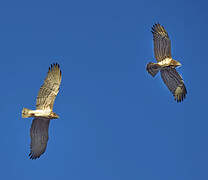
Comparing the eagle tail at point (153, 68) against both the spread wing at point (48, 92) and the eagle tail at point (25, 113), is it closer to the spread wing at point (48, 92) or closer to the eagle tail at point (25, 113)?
the spread wing at point (48, 92)

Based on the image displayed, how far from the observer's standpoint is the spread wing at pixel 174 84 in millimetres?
17969

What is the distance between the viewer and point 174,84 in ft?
59.5

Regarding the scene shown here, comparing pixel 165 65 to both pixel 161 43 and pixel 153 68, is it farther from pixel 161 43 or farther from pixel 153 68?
pixel 161 43

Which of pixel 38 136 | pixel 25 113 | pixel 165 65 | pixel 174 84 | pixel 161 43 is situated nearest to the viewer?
pixel 25 113

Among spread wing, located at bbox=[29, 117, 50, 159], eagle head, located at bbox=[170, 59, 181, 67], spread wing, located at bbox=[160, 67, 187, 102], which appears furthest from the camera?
spread wing, located at bbox=[160, 67, 187, 102]

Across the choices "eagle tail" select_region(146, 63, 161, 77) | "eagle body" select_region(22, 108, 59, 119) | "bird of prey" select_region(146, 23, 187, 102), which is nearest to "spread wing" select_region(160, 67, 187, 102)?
"bird of prey" select_region(146, 23, 187, 102)

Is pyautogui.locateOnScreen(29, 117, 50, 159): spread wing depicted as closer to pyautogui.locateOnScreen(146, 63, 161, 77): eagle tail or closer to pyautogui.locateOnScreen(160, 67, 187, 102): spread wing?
pyautogui.locateOnScreen(146, 63, 161, 77): eagle tail

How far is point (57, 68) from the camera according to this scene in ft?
55.2

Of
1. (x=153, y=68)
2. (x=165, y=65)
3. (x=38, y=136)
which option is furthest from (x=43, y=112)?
(x=165, y=65)

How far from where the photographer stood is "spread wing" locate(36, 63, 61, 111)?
16.5 metres

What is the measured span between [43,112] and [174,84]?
16.0 ft

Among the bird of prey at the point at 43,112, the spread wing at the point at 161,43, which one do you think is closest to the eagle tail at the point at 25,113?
the bird of prey at the point at 43,112

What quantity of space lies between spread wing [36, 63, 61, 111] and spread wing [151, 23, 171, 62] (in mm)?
3630

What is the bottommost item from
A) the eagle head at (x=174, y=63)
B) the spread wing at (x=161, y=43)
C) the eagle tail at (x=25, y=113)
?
the eagle tail at (x=25, y=113)
